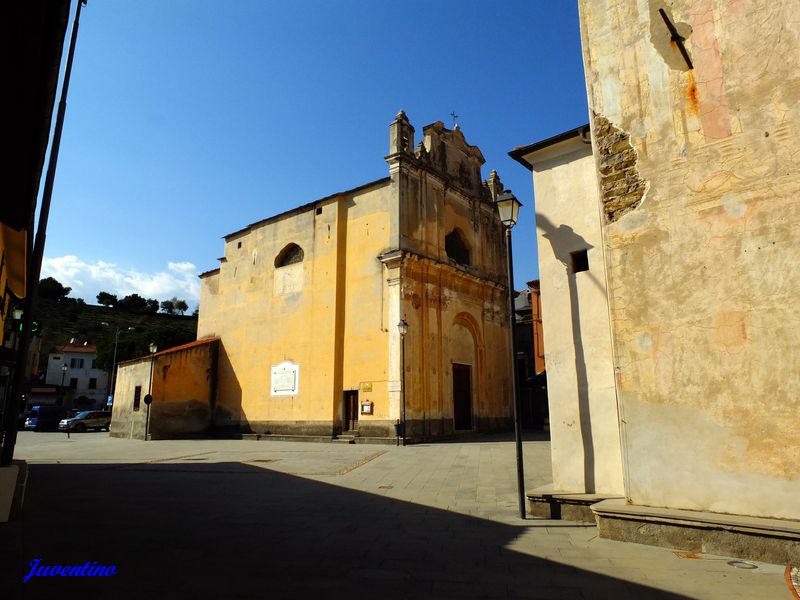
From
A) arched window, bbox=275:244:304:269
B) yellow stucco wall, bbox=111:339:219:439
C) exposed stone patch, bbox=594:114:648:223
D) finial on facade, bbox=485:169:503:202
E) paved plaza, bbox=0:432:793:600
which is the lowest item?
paved plaza, bbox=0:432:793:600

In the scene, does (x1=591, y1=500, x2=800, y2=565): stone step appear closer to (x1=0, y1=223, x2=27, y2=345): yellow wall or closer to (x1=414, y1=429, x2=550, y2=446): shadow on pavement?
(x1=0, y1=223, x2=27, y2=345): yellow wall

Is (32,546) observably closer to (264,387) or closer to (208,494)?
(208,494)

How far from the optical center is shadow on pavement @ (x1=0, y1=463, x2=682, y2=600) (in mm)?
4160

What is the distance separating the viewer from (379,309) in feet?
75.4

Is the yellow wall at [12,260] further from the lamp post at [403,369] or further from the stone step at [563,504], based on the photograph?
the lamp post at [403,369]

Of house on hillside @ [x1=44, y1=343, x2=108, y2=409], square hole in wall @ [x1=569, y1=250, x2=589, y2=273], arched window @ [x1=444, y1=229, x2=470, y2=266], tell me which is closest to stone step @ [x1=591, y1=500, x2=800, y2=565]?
square hole in wall @ [x1=569, y1=250, x2=589, y2=273]

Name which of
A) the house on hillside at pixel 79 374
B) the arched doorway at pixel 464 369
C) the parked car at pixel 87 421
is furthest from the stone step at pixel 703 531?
the house on hillside at pixel 79 374

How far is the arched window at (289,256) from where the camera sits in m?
27.0

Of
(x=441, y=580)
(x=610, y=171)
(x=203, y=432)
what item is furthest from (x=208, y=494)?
(x=203, y=432)

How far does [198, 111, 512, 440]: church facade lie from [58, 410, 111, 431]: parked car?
1397 centimetres

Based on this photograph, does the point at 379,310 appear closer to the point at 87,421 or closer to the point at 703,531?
the point at 703,531

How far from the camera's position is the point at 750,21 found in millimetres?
6043

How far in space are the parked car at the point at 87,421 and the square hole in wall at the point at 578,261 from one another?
121 feet

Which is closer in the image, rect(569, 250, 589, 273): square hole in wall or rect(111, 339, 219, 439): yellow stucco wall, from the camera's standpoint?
rect(569, 250, 589, 273): square hole in wall
